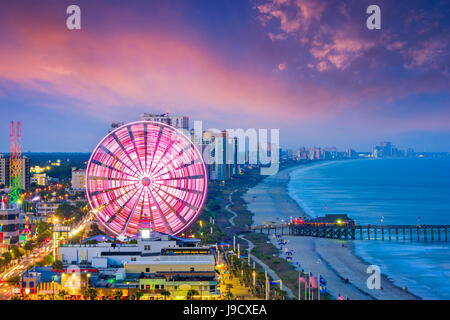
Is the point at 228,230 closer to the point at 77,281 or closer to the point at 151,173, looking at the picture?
the point at 151,173

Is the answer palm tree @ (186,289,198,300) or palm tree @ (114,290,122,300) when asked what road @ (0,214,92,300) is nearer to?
palm tree @ (114,290,122,300)

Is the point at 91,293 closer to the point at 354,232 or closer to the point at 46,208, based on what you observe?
the point at 354,232

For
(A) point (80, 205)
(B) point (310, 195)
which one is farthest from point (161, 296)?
(B) point (310, 195)

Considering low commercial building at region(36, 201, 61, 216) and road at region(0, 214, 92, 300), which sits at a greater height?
low commercial building at region(36, 201, 61, 216)

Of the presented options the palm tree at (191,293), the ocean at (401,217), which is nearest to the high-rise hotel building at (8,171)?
the ocean at (401,217)

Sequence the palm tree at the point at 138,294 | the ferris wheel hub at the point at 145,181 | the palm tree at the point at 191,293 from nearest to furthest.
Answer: the palm tree at the point at 191,293 → the palm tree at the point at 138,294 → the ferris wheel hub at the point at 145,181

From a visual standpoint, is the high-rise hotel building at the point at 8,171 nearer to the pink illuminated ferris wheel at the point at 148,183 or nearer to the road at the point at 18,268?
the road at the point at 18,268

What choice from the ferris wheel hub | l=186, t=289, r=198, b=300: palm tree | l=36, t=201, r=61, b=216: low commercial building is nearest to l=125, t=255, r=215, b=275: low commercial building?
l=186, t=289, r=198, b=300: palm tree

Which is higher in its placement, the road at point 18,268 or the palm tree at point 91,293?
the palm tree at point 91,293
